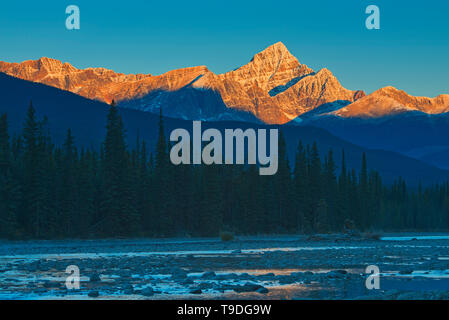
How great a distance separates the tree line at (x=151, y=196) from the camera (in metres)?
68.4

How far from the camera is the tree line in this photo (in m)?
68.4

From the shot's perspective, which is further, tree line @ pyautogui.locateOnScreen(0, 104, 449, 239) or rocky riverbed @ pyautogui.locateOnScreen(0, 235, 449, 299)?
tree line @ pyautogui.locateOnScreen(0, 104, 449, 239)

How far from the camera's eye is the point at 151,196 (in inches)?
3194

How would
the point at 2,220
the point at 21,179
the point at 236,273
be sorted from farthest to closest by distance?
the point at 21,179, the point at 2,220, the point at 236,273

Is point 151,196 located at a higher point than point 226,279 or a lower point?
higher

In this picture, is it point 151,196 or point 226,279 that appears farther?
point 151,196

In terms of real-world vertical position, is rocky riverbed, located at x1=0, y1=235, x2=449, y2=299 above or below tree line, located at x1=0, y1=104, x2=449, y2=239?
below

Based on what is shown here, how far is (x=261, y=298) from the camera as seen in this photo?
20031 mm

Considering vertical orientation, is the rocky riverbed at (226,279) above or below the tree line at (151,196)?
below

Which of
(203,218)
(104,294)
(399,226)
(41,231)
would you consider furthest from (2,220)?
(399,226)

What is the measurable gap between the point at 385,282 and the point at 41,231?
161 ft
